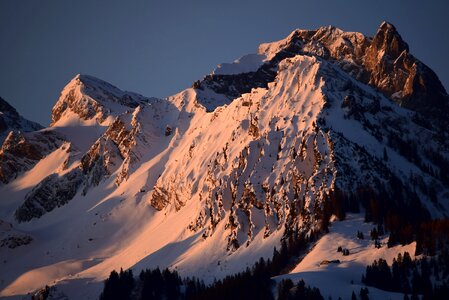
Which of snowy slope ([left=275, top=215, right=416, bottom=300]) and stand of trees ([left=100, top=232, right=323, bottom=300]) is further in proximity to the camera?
stand of trees ([left=100, top=232, right=323, bottom=300])

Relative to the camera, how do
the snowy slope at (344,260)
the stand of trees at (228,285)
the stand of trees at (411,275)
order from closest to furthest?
1. the stand of trees at (411,275)
2. the snowy slope at (344,260)
3. the stand of trees at (228,285)

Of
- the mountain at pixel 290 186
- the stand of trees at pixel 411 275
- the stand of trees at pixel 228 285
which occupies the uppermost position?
the mountain at pixel 290 186

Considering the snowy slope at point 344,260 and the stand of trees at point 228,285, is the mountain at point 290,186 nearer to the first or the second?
the snowy slope at point 344,260

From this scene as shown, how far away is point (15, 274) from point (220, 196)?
5872 cm

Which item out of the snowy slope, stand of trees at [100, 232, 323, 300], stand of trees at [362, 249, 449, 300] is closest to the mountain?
the snowy slope

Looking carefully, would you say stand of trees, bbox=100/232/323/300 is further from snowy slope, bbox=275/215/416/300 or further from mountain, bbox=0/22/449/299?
mountain, bbox=0/22/449/299

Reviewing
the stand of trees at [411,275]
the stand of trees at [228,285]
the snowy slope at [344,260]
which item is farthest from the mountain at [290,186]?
the stand of trees at [411,275]

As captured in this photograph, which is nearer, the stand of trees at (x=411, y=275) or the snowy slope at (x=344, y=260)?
the stand of trees at (x=411, y=275)

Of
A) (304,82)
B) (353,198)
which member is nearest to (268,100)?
(304,82)

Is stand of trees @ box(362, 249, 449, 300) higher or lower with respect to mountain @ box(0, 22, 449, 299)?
lower

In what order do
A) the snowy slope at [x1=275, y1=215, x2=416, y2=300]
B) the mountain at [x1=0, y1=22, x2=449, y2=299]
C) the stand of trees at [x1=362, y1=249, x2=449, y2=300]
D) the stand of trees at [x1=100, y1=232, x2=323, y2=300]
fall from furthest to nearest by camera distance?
the mountain at [x1=0, y1=22, x2=449, y2=299] < the stand of trees at [x1=100, y1=232, x2=323, y2=300] < the snowy slope at [x1=275, y1=215, x2=416, y2=300] < the stand of trees at [x1=362, y1=249, x2=449, y2=300]

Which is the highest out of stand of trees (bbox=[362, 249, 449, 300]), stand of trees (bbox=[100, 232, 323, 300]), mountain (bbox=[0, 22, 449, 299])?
mountain (bbox=[0, 22, 449, 299])

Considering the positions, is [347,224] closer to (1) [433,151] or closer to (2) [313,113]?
(2) [313,113]

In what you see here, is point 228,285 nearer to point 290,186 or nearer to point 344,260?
point 344,260
